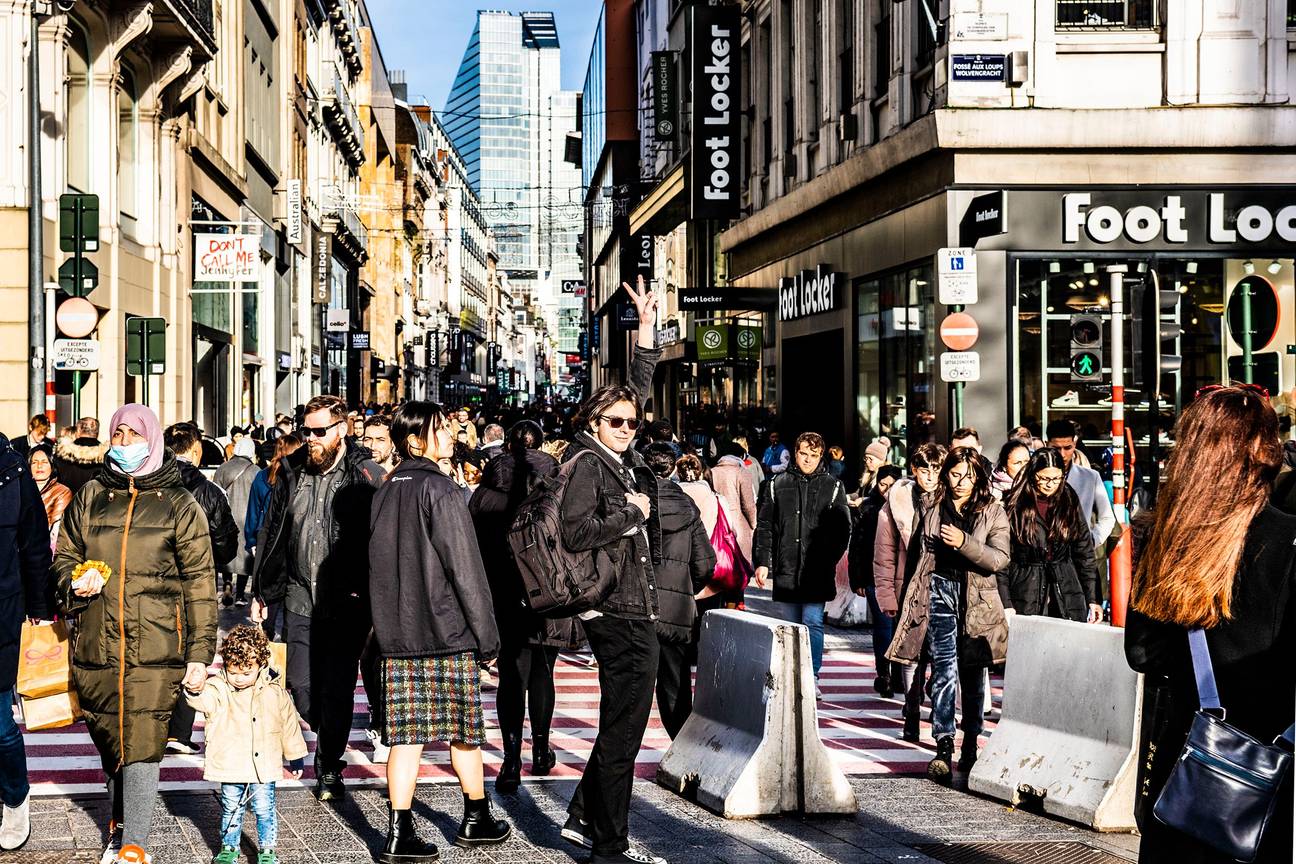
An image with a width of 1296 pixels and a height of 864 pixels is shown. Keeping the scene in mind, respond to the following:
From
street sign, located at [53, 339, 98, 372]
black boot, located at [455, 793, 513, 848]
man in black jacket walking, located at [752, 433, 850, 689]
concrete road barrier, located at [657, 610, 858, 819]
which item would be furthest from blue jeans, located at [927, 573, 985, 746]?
street sign, located at [53, 339, 98, 372]

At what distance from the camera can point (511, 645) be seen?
8672 mm

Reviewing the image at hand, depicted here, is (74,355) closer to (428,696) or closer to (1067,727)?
(428,696)

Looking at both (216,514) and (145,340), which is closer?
(216,514)

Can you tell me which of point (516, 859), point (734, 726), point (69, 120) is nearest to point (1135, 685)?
point (734, 726)

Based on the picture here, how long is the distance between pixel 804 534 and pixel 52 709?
5828 millimetres

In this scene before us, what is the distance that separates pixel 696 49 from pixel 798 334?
7.00m

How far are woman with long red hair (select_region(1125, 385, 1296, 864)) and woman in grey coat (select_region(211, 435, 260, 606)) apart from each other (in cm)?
1343

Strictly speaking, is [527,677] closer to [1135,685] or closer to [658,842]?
[658,842]

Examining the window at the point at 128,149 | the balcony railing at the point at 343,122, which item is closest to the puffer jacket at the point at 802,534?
the window at the point at 128,149

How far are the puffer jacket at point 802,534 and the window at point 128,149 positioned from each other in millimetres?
19886

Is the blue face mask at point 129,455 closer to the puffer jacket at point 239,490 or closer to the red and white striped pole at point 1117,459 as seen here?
the red and white striped pole at point 1117,459

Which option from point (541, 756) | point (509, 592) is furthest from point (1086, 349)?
point (509, 592)

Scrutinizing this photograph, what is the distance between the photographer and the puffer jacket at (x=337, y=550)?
848cm

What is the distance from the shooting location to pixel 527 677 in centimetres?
891
